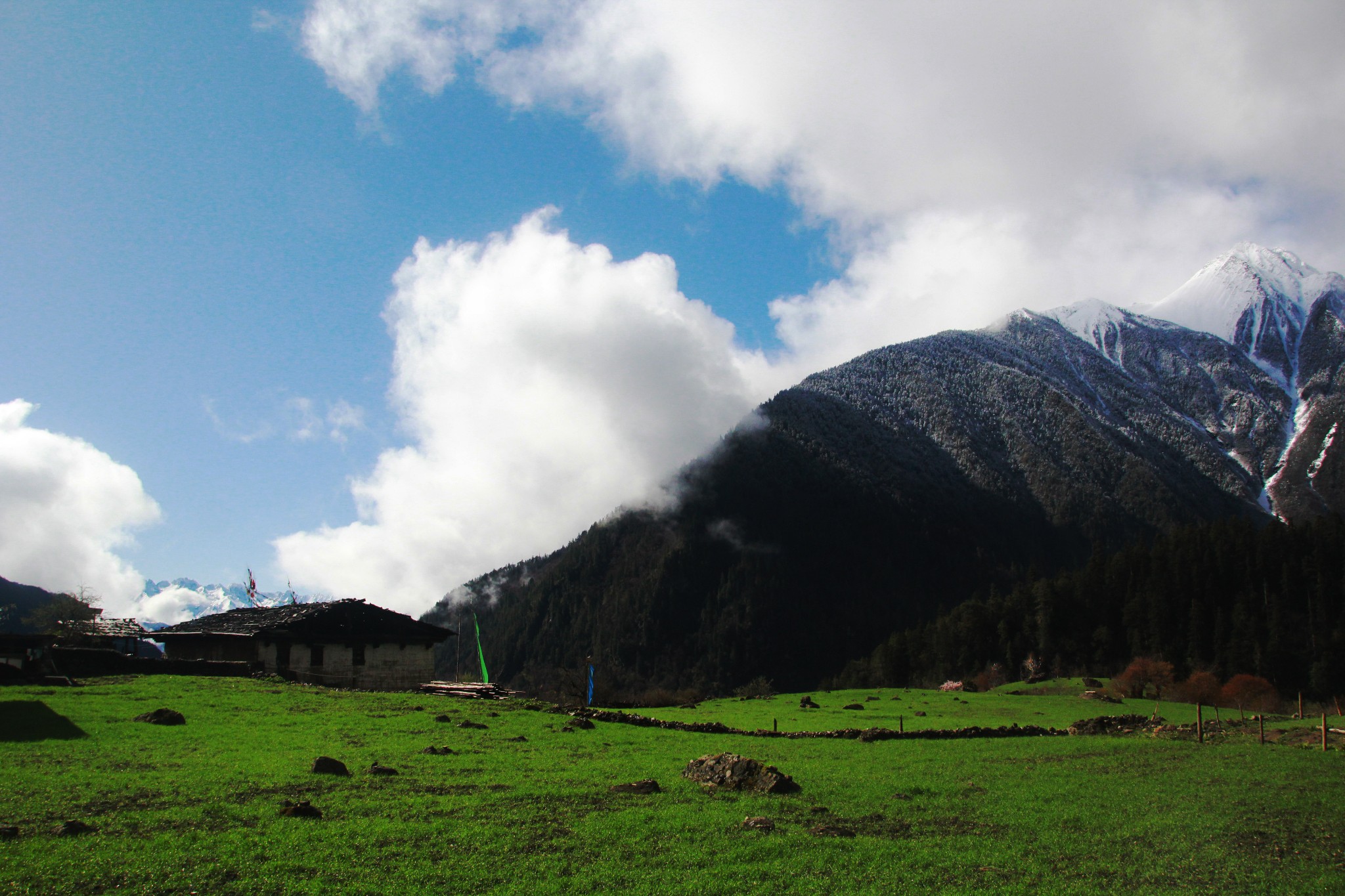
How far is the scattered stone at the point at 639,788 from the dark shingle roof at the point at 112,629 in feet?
144

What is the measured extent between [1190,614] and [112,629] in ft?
363

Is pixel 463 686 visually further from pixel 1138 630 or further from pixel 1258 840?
pixel 1138 630

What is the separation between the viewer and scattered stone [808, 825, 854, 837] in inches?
659

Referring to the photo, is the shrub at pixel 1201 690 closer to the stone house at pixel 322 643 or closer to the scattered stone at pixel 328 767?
the stone house at pixel 322 643

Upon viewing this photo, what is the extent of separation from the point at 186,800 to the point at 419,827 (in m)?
5.17

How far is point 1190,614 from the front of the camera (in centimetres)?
9800

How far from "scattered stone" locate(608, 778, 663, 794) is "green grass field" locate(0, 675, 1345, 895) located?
47cm

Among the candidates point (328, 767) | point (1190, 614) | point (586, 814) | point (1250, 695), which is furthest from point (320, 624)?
point (1190, 614)

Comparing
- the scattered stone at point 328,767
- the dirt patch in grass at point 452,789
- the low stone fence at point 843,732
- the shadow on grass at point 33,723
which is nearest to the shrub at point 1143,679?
the low stone fence at point 843,732

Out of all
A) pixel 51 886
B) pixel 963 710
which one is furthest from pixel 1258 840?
pixel 963 710

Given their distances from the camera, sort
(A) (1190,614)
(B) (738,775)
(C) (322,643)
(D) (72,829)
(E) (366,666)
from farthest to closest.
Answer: (A) (1190,614) → (E) (366,666) → (C) (322,643) → (B) (738,775) → (D) (72,829)

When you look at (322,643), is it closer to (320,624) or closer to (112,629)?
(320,624)

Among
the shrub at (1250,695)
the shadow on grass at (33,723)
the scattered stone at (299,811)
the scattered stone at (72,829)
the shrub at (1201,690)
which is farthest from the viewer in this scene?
the shrub at (1250,695)

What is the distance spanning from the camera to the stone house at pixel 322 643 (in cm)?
4750
